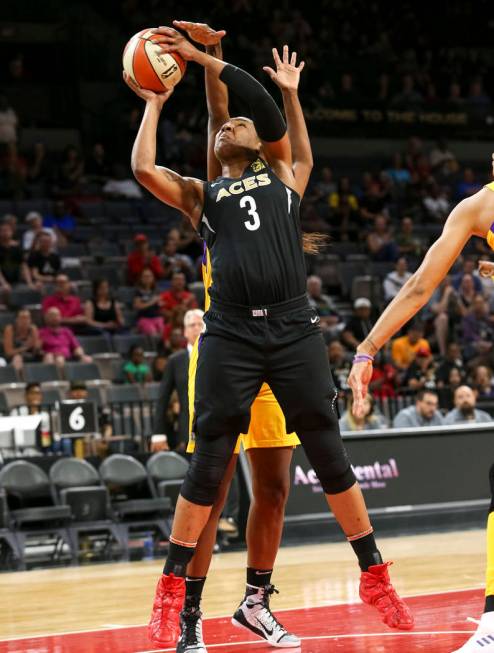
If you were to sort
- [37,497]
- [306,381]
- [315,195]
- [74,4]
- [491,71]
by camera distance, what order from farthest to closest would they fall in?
[491,71], [74,4], [315,195], [37,497], [306,381]

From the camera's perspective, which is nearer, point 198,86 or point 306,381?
point 306,381

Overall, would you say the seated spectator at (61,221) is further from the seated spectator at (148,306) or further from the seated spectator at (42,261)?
the seated spectator at (148,306)

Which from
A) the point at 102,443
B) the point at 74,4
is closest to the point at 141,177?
the point at 102,443

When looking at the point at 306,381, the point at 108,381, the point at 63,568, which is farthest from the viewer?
the point at 108,381

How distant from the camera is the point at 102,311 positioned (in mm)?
15234

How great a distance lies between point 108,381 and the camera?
1342cm

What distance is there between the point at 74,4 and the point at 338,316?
961cm

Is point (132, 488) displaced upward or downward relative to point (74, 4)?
downward

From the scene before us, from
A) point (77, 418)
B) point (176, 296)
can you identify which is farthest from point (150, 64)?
point (176, 296)

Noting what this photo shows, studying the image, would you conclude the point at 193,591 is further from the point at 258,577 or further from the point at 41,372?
the point at 41,372

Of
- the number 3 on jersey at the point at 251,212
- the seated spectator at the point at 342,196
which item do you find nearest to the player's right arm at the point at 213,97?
the number 3 on jersey at the point at 251,212

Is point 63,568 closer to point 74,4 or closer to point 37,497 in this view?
point 37,497

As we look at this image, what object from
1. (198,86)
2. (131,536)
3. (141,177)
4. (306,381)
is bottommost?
(131,536)

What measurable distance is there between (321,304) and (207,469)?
1193cm
